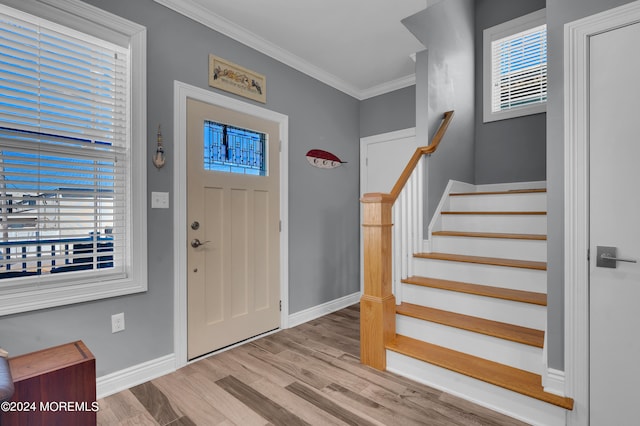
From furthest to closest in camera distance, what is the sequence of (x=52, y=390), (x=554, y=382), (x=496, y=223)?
(x=496, y=223) < (x=554, y=382) < (x=52, y=390)

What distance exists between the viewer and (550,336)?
1.66 meters

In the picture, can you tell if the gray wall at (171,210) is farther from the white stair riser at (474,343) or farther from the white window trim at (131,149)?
the white stair riser at (474,343)

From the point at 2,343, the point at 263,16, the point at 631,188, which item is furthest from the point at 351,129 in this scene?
the point at 2,343

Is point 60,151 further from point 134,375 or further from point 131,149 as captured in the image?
point 134,375

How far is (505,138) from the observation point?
3.56 metres

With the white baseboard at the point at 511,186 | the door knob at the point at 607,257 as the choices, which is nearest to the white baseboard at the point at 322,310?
the white baseboard at the point at 511,186

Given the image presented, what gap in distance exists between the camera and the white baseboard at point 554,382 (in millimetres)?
1616

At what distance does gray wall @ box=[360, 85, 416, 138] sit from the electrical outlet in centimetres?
320

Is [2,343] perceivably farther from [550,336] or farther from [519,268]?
[519,268]

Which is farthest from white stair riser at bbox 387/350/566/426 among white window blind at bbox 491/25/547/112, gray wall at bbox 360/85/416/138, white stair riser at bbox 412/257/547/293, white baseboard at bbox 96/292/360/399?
white window blind at bbox 491/25/547/112

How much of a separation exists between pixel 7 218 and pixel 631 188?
3.14 m

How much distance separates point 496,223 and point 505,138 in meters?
1.33

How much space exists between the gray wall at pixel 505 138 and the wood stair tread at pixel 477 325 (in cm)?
207

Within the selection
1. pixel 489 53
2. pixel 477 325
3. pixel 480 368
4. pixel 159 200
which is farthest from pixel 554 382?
pixel 489 53
